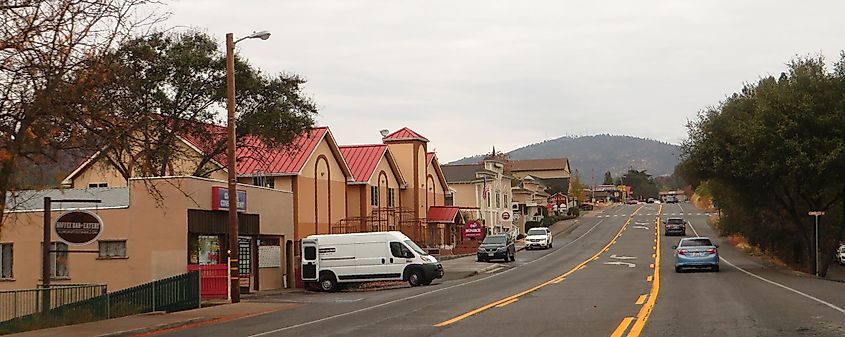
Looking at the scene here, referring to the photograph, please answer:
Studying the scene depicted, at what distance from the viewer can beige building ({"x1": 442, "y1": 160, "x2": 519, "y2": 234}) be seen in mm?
86375

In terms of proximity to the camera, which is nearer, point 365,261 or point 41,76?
point 41,76

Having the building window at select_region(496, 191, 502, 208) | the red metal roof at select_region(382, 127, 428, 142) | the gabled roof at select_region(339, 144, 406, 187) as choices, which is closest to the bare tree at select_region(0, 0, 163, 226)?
the gabled roof at select_region(339, 144, 406, 187)

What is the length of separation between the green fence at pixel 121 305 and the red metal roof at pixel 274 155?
1868 cm

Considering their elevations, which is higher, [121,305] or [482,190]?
[482,190]

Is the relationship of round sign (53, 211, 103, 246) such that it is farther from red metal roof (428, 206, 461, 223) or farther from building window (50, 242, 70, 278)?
red metal roof (428, 206, 461, 223)

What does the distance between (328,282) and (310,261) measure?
1.09m

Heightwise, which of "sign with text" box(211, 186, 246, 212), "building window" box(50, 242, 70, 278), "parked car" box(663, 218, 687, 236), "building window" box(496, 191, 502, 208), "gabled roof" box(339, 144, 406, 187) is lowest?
"building window" box(50, 242, 70, 278)

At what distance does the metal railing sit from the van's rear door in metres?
13.7

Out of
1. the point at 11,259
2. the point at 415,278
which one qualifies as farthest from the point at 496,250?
the point at 11,259

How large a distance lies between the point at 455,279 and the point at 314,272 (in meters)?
7.84

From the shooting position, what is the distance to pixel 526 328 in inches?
644

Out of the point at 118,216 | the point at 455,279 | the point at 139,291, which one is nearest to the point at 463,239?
the point at 455,279

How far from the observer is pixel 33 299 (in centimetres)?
2169

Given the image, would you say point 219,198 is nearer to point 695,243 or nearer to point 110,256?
point 110,256
